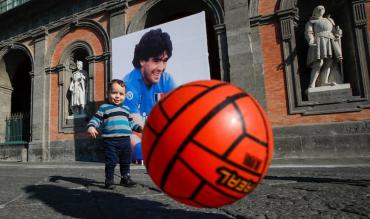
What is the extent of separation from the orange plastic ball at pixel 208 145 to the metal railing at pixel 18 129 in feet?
43.7

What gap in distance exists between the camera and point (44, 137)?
11.5 meters

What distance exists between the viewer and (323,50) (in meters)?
7.71

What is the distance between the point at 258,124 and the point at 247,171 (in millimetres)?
264

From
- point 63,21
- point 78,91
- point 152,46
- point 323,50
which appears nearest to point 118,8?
point 152,46

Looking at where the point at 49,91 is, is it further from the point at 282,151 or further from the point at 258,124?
the point at 258,124

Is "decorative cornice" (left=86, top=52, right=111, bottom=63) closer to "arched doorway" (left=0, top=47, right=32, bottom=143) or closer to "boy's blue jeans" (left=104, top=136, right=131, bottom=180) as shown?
"arched doorway" (left=0, top=47, right=32, bottom=143)

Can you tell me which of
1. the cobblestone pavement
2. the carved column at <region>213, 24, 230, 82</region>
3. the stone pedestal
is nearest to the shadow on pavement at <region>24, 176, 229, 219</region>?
the cobblestone pavement

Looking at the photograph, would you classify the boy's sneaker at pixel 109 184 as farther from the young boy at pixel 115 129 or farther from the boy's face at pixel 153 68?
the boy's face at pixel 153 68

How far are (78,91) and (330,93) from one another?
8.54 meters

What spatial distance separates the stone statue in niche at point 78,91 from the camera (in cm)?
1120

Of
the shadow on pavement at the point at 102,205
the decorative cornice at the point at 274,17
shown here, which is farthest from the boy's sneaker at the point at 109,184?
the decorative cornice at the point at 274,17

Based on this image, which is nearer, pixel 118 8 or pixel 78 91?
pixel 118 8

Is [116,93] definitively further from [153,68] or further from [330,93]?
[330,93]

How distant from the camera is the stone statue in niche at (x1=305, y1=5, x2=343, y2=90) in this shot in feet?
25.3
